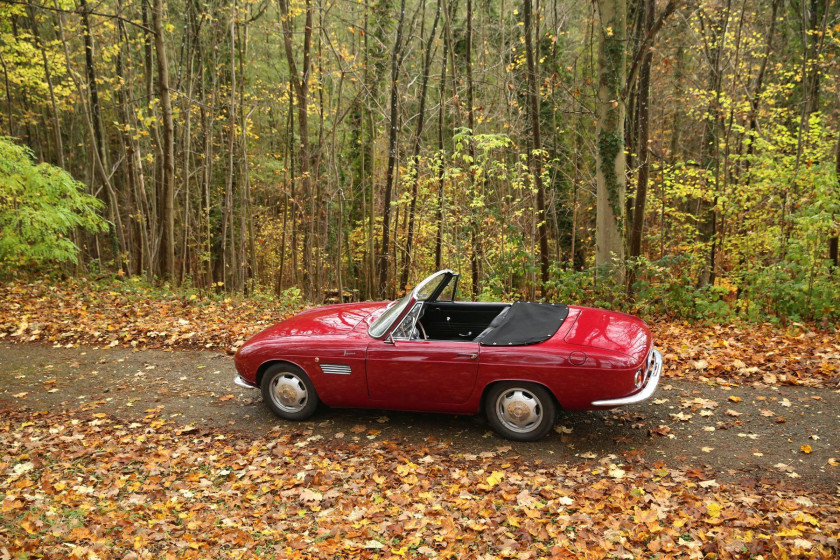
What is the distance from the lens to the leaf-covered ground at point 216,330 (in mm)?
6672

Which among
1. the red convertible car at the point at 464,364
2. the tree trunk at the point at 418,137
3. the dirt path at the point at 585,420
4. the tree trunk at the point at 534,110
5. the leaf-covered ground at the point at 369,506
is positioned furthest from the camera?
the tree trunk at the point at 418,137

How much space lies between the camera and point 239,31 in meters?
19.0

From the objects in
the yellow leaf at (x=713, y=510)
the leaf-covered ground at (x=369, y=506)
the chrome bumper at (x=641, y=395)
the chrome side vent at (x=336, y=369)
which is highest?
the chrome side vent at (x=336, y=369)

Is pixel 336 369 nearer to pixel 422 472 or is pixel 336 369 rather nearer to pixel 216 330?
pixel 422 472

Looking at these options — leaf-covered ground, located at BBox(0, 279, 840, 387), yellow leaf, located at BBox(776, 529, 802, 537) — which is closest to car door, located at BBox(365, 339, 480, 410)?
yellow leaf, located at BBox(776, 529, 802, 537)

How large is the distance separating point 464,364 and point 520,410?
66 cm

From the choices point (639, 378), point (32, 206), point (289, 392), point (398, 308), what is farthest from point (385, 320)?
point (32, 206)

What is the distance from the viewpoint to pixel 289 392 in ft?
18.9

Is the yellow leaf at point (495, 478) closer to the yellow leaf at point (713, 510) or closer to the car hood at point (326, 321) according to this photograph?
the yellow leaf at point (713, 510)

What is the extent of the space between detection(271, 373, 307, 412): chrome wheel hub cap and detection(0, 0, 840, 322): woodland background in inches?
230

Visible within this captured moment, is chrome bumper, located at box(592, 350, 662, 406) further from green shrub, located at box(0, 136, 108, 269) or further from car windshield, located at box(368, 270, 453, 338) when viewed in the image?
green shrub, located at box(0, 136, 108, 269)

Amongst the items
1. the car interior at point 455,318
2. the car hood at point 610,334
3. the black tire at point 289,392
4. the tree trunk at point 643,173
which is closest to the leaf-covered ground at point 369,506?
the black tire at point 289,392

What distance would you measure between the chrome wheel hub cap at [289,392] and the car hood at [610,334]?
9.01 ft

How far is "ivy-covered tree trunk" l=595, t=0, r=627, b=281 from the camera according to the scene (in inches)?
398
